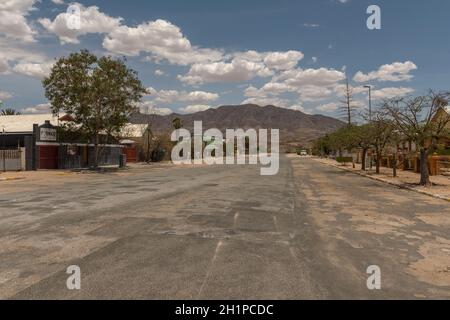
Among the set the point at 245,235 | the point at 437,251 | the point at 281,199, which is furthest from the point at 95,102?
the point at 437,251

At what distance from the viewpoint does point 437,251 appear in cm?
834

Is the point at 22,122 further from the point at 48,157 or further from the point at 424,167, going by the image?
the point at 424,167

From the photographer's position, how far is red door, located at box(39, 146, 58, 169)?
40.4 m

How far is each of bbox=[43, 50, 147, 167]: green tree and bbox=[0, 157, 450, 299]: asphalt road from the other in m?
24.4

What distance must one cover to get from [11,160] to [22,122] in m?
5.56

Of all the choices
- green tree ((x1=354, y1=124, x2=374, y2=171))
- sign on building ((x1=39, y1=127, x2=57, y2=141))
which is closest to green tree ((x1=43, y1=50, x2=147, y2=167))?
sign on building ((x1=39, y1=127, x2=57, y2=141))

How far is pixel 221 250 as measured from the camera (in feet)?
26.2

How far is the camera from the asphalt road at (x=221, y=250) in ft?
19.0

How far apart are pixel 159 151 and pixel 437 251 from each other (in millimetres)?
61527

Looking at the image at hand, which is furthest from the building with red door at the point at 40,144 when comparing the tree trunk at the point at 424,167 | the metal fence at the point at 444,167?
the metal fence at the point at 444,167

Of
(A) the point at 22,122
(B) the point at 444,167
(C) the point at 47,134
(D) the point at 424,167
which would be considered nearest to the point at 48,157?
(C) the point at 47,134

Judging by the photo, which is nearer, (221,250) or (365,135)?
A: (221,250)

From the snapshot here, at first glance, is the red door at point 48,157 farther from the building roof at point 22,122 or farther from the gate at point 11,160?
the building roof at point 22,122
